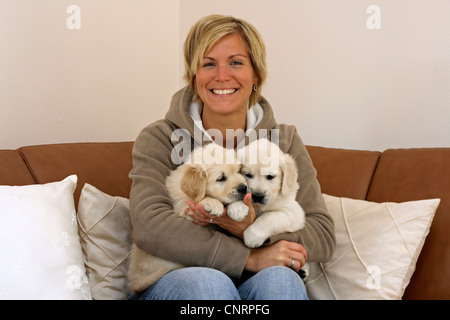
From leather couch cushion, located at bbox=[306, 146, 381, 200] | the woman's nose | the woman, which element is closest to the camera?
the woman

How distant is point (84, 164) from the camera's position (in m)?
2.41

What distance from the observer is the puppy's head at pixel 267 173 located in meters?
1.99

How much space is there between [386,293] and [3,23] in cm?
222

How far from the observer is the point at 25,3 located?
8.63 feet

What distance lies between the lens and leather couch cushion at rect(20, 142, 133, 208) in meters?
2.28

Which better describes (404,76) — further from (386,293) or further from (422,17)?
(386,293)

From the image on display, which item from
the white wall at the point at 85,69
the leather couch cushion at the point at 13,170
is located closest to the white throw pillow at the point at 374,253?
the leather couch cushion at the point at 13,170

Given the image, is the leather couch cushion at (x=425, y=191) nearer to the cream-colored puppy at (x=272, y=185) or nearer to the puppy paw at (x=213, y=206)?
the cream-colored puppy at (x=272, y=185)

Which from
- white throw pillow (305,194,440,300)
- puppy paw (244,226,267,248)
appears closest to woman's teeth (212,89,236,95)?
puppy paw (244,226,267,248)

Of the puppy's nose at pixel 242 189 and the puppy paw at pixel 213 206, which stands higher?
the puppy's nose at pixel 242 189

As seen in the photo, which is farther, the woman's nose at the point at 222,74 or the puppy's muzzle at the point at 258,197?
the woman's nose at the point at 222,74

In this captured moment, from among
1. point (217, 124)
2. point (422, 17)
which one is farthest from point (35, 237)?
point (422, 17)

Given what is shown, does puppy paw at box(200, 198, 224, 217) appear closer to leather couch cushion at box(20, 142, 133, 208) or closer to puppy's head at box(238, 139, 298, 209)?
puppy's head at box(238, 139, 298, 209)

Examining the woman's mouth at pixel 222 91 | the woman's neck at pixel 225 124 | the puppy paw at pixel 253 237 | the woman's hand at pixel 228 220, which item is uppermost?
the woman's mouth at pixel 222 91
